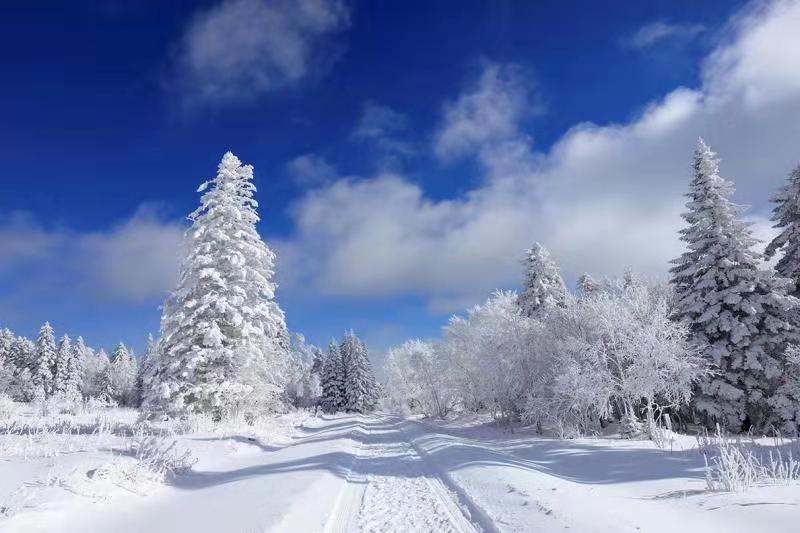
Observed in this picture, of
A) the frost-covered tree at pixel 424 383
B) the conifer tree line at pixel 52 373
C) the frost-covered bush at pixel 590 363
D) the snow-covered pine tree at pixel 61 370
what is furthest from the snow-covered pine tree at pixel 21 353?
the frost-covered bush at pixel 590 363

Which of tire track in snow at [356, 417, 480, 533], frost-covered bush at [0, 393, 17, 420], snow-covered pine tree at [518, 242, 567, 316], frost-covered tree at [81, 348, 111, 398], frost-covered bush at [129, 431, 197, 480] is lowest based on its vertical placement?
tire track in snow at [356, 417, 480, 533]

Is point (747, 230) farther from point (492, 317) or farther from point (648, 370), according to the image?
point (492, 317)

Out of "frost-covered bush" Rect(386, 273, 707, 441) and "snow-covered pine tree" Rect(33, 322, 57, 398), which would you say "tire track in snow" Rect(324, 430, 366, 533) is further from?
"snow-covered pine tree" Rect(33, 322, 57, 398)

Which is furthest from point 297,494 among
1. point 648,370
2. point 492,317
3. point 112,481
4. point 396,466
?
point 492,317

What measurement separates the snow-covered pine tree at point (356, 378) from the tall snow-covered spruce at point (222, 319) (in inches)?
2416

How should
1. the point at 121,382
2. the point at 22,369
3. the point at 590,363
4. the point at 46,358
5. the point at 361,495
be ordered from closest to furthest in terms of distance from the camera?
the point at 361,495, the point at 590,363, the point at 46,358, the point at 22,369, the point at 121,382

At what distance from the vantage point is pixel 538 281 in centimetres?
4069

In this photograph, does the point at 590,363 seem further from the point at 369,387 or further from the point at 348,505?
the point at 369,387

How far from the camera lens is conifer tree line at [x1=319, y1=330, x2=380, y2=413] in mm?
84188

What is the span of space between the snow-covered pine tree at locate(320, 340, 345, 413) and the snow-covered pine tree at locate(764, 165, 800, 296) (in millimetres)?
70316

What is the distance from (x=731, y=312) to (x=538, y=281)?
57.5 ft

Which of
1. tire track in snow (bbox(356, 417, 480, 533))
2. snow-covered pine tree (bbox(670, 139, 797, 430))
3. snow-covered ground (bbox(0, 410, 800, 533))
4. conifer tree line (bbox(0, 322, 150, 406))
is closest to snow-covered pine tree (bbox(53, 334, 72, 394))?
conifer tree line (bbox(0, 322, 150, 406))

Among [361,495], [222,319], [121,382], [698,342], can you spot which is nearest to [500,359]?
[698,342]

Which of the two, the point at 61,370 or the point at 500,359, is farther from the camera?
the point at 61,370
